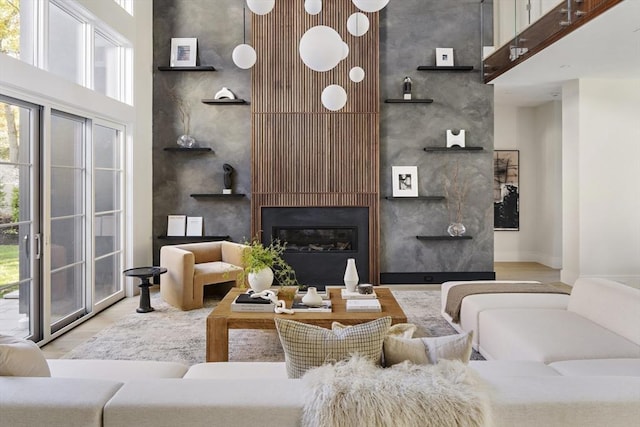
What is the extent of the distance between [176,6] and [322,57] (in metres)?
4.52

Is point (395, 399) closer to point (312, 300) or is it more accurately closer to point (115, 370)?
point (115, 370)

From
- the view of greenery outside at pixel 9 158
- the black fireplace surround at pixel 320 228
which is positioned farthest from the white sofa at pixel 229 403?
the black fireplace surround at pixel 320 228

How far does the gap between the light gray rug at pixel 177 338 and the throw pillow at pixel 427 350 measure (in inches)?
76.1

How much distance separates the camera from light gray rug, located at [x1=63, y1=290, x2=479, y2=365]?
11.7 feet

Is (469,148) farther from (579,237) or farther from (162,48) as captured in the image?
(162,48)

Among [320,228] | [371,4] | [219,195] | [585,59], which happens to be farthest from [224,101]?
[585,59]

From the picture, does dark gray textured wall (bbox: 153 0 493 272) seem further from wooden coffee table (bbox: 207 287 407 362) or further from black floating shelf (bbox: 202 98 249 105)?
wooden coffee table (bbox: 207 287 407 362)

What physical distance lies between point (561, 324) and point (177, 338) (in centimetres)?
295

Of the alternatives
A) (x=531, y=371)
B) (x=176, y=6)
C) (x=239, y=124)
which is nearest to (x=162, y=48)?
(x=176, y=6)

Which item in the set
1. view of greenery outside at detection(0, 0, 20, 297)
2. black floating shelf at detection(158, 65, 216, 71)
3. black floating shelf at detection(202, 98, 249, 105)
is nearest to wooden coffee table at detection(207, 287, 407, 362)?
view of greenery outside at detection(0, 0, 20, 297)

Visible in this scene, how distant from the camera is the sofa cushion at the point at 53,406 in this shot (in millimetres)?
1388

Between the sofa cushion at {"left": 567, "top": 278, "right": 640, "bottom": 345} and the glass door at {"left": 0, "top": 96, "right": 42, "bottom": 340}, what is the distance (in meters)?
4.11

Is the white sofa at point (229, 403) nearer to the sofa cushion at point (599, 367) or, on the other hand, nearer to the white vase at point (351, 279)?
the sofa cushion at point (599, 367)

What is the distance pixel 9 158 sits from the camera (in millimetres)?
3504
